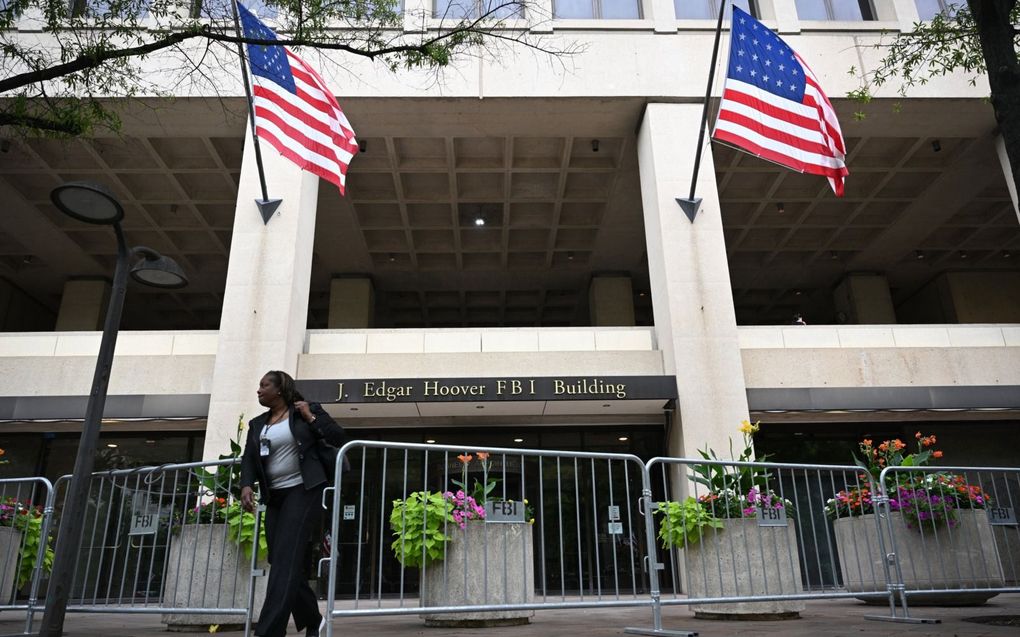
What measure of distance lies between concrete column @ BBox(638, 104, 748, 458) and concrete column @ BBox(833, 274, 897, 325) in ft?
33.3

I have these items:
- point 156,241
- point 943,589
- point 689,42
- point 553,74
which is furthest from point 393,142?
point 943,589

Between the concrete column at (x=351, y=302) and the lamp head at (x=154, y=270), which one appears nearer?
the lamp head at (x=154, y=270)

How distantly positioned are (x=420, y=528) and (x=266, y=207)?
940 cm

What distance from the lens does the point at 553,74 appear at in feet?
47.6

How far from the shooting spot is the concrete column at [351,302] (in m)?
20.5

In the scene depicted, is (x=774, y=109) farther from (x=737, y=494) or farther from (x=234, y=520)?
(x=234, y=520)

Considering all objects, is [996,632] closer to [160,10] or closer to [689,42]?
[160,10]

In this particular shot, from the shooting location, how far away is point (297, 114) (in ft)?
34.8

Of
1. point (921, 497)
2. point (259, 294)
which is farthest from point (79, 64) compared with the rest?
point (921, 497)

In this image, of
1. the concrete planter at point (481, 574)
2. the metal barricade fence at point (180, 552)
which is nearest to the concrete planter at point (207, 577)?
the metal barricade fence at point (180, 552)

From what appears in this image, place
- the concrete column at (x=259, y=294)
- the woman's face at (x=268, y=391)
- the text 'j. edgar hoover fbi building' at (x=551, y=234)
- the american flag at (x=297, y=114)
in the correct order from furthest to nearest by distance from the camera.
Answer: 1. the text 'j. edgar hoover fbi building' at (x=551, y=234)
2. the concrete column at (x=259, y=294)
3. the american flag at (x=297, y=114)
4. the woman's face at (x=268, y=391)

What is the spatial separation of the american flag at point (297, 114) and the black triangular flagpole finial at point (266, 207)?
2752 millimetres

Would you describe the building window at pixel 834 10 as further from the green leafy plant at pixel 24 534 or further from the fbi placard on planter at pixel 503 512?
the green leafy plant at pixel 24 534

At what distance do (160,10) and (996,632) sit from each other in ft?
33.8
